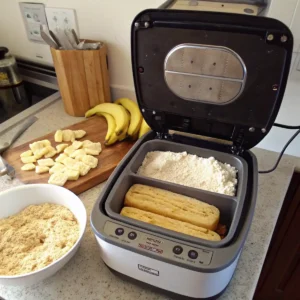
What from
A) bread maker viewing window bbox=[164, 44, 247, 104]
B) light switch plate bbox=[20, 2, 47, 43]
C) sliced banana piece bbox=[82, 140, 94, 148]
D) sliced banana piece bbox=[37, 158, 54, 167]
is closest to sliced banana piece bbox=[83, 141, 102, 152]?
sliced banana piece bbox=[82, 140, 94, 148]

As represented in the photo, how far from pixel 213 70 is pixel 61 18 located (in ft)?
2.24

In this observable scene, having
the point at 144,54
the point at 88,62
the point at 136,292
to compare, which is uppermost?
the point at 144,54

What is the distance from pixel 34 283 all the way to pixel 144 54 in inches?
19.2

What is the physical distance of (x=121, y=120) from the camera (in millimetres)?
899

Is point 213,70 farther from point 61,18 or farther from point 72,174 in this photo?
point 61,18

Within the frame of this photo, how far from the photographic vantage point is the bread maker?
0.47m

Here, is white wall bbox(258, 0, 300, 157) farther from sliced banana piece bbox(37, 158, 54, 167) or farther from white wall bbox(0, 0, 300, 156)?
sliced banana piece bbox(37, 158, 54, 167)

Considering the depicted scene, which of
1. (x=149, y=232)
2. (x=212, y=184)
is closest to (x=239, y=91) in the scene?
(x=212, y=184)

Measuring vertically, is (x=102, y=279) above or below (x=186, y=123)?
below

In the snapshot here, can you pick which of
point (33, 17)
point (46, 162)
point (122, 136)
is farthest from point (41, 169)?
point (33, 17)

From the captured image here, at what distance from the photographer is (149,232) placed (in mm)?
483

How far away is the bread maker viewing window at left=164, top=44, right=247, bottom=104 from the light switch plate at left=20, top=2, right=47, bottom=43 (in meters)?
0.68

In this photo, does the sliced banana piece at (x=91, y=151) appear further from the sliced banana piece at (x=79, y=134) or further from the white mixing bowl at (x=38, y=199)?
the white mixing bowl at (x=38, y=199)

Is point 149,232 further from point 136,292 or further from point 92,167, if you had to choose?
point 92,167
